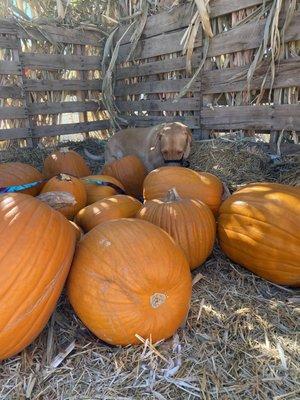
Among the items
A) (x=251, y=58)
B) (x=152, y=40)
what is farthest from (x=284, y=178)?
(x=152, y=40)

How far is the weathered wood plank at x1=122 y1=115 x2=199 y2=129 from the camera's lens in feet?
17.3

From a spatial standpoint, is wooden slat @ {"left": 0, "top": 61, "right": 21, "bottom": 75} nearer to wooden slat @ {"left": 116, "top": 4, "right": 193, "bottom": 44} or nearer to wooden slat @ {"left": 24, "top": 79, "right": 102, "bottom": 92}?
wooden slat @ {"left": 24, "top": 79, "right": 102, "bottom": 92}

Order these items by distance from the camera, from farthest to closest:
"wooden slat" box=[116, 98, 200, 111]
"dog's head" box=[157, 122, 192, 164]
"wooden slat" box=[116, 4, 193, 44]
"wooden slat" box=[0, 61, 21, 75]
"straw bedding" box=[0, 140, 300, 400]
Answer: "wooden slat" box=[0, 61, 21, 75]
"wooden slat" box=[116, 98, 200, 111]
"wooden slat" box=[116, 4, 193, 44]
"dog's head" box=[157, 122, 192, 164]
"straw bedding" box=[0, 140, 300, 400]

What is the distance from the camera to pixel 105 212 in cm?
232

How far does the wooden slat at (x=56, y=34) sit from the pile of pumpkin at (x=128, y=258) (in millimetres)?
4933

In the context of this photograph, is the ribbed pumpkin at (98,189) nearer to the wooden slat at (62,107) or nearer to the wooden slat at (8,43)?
the wooden slat at (62,107)

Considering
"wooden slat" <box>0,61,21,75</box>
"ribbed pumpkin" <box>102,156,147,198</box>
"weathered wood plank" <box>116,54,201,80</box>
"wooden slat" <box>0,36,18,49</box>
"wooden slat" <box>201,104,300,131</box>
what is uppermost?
"wooden slat" <box>0,36,18,49</box>

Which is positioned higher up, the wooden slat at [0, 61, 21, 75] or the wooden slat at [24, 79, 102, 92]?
the wooden slat at [0, 61, 21, 75]

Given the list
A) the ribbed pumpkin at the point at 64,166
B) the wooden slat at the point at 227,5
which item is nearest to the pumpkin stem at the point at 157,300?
the ribbed pumpkin at the point at 64,166

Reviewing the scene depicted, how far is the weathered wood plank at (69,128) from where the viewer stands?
6223mm

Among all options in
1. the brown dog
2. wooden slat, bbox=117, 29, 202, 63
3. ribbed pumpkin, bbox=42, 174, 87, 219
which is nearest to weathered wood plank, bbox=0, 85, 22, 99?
the brown dog

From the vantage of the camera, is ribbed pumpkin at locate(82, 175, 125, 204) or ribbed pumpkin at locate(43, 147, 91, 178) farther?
ribbed pumpkin at locate(43, 147, 91, 178)

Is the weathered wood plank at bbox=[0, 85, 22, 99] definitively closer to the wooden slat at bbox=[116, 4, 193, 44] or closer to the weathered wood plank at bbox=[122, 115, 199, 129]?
the weathered wood plank at bbox=[122, 115, 199, 129]

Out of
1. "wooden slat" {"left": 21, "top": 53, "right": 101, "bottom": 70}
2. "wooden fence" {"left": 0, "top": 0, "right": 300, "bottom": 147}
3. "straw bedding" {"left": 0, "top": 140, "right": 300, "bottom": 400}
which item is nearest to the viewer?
"straw bedding" {"left": 0, "top": 140, "right": 300, "bottom": 400}
